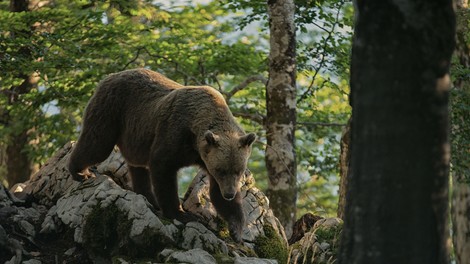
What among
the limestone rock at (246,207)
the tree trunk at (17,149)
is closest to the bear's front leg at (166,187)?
the limestone rock at (246,207)

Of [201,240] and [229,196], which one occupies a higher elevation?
[229,196]

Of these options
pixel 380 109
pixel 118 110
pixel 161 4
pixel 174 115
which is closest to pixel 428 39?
pixel 380 109

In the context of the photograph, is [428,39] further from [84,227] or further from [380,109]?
[84,227]

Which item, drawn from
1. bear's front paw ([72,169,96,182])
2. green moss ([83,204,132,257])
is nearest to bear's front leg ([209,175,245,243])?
green moss ([83,204,132,257])

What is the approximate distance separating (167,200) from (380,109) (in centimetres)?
384

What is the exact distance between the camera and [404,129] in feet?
12.9

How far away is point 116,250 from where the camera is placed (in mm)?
6879

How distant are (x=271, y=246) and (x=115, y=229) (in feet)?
6.31

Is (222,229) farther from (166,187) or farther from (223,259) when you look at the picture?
(223,259)

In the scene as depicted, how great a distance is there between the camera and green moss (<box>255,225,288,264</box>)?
25.5 ft

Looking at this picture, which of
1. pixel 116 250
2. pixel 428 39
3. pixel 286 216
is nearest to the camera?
pixel 428 39

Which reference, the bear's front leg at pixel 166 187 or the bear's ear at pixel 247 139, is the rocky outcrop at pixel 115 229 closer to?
the bear's front leg at pixel 166 187

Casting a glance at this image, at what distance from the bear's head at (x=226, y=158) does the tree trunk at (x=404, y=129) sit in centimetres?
327

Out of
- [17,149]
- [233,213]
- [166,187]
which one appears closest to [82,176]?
[166,187]
